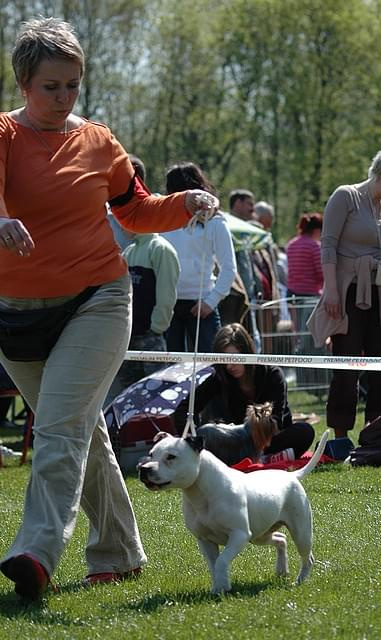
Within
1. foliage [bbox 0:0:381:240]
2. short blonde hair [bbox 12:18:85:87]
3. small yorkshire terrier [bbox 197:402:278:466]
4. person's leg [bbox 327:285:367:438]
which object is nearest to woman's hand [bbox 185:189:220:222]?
short blonde hair [bbox 12:18:85:87]

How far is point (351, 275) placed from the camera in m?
8.94

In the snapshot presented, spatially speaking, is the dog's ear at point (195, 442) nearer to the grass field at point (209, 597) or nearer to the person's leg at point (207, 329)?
the grass field at point (209, 597)

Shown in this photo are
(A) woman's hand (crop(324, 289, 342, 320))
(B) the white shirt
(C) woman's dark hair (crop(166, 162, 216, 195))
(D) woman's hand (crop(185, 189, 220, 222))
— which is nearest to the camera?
(D) woman's hand (crop(185, 189, 220, 222))

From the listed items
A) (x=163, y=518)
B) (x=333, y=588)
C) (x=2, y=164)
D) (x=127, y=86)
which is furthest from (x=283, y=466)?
(x=127, y=86)

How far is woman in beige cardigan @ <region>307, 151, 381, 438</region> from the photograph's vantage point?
8.88m

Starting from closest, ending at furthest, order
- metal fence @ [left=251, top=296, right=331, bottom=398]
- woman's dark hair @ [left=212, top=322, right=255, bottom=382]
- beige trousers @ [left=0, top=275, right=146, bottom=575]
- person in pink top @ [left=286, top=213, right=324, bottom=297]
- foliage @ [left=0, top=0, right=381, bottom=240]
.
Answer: beige trousers @ [left=0, top=275, right=146, bottom=575]
woman's dark hair @ [left=212, top=322, right=255, bottom=382]
metal fence @ [left=251, top=296, right=331, bottom=398]
person in pink top @ [left=286, top=213, right=324, bottom=297]
foliage @ [left=0, top=0, right=381, bottom=240]

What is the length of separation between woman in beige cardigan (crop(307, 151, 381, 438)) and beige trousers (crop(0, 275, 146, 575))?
414cm

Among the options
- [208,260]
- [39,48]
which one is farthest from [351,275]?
[39,48]

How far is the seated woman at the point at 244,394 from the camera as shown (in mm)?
8578

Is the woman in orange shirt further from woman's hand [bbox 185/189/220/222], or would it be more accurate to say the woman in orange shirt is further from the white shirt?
the white shirt

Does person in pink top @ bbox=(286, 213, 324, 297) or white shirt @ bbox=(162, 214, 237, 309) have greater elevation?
white shirt @ bbox=(162, 214, 237, 309)

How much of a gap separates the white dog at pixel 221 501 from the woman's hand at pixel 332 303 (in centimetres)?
401

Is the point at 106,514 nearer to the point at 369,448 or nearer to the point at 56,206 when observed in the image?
the point at 56,206

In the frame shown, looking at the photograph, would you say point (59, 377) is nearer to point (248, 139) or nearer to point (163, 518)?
point (163, 518)
